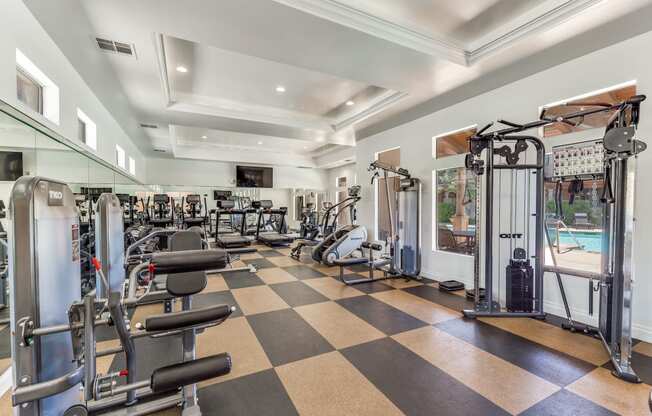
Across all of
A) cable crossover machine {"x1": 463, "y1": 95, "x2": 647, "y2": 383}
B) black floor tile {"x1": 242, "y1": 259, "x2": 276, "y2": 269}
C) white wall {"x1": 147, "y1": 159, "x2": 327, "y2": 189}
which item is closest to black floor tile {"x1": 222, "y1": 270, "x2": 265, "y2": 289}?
black floor tile {"x1": 242, "y1": 259, "x2": 276, "y2": 269}

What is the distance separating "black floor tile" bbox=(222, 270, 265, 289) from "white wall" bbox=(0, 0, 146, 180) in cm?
291

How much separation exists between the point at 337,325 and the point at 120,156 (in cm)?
648

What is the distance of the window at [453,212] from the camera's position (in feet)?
16.2

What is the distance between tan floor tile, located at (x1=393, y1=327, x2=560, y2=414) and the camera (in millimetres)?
2012

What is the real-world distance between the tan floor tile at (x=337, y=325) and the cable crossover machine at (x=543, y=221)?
4.48 feet

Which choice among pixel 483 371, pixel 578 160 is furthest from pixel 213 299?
pixel 578 160

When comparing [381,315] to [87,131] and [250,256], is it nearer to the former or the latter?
[250,256]

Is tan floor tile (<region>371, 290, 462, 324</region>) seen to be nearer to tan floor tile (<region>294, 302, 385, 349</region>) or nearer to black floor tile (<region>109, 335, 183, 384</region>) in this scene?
tan floor tile (<region>294, 302, 385, 349</region>)

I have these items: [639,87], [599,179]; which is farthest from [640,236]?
[639,87]

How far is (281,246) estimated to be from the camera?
8.93m

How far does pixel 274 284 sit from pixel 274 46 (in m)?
3.47

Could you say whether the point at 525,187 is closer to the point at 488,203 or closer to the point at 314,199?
the point at 488,203

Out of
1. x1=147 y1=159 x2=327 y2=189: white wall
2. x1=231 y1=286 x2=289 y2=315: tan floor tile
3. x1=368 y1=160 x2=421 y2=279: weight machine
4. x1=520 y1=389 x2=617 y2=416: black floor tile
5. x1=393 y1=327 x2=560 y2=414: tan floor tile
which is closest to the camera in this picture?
x1=520 y1=389 x2=617 y2=416: black floor tile

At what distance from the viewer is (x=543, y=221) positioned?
3285mm
